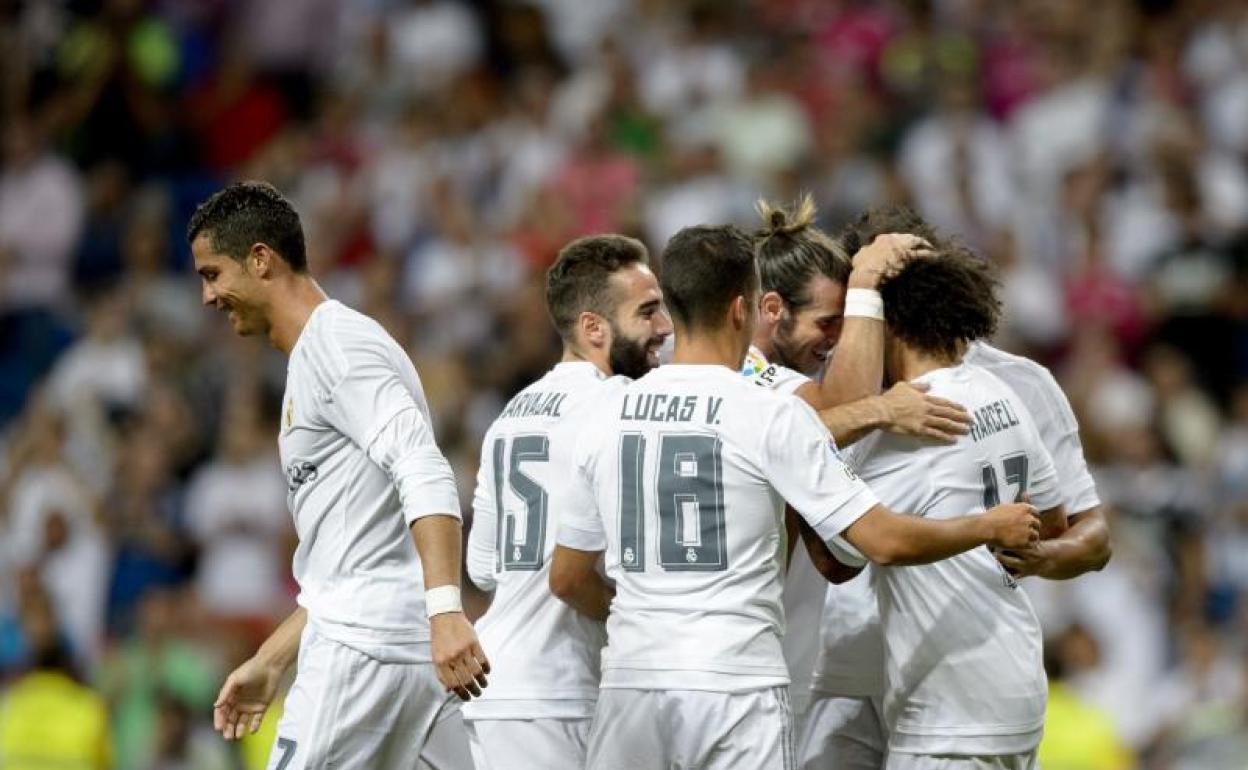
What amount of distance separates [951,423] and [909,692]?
2.58ft

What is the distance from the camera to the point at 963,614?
5.78 m

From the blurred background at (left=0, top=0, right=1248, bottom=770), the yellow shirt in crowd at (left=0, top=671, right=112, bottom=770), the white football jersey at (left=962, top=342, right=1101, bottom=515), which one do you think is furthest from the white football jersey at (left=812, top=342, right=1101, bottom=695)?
the yellow shirt in crowd at (left=0, top=671, right=112, bottom=770)

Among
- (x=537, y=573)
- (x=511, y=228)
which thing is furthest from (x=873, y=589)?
(x=511, y=228)

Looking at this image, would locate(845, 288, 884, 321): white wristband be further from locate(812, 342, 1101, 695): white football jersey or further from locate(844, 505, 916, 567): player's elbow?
locate(844, 505, 916, 567): player's elbow

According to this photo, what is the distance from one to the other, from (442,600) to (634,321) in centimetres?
140

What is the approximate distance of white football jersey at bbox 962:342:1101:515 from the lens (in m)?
6.30

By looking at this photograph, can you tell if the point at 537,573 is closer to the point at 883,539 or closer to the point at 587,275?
the point at 587,275

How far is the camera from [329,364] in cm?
569

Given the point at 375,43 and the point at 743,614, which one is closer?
the point at 743,614

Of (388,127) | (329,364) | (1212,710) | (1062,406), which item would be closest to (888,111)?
(388,127)

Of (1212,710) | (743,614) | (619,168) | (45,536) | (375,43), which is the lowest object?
(1212,710)

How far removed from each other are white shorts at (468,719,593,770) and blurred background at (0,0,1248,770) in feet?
15.6

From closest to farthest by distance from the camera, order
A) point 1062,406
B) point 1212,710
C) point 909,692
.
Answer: point 909,692
point 1062,406
point 1212,710

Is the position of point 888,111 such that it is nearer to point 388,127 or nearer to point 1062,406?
point 388,127
